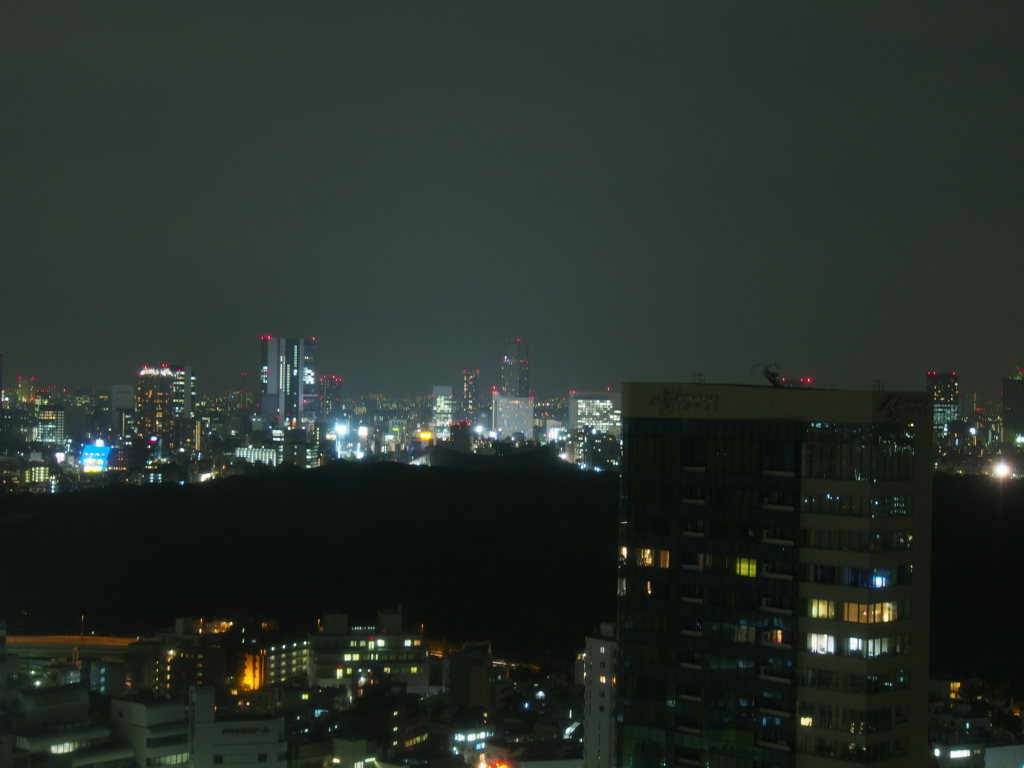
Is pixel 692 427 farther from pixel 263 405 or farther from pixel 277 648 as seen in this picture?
pixel 263 405

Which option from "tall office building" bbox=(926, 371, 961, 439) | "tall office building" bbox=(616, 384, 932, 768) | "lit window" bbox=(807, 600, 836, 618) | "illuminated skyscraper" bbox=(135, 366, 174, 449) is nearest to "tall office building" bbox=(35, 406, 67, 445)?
"illuminated skyscraper" bbox=(135, 366, 174, 449)

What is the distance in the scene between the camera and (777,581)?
5.93 metres

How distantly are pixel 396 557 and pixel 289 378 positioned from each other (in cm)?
3432

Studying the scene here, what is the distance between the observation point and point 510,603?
1934cm

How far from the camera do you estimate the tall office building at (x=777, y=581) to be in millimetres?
5723

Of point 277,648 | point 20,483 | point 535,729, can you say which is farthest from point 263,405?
point 535,729

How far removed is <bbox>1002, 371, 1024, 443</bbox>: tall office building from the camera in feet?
121

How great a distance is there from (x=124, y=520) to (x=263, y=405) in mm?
30393

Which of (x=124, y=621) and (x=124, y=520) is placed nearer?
(x=124, y=621)

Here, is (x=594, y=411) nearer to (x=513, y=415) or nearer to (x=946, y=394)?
(x=513, y=415)

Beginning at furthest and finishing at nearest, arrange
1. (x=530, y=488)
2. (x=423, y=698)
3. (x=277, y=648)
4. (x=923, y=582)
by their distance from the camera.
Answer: (x=530, y=488)
(x=277, y=648)
(x=423, y=698)
(x=923, y=582)

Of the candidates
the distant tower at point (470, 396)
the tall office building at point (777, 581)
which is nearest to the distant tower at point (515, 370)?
the distant tower at point (470, 396)

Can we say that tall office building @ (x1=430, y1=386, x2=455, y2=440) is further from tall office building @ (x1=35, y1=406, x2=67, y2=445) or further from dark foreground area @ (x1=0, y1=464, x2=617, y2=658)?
dark foreground area @ (x1=0, y1=464, x2=617, y2=658)

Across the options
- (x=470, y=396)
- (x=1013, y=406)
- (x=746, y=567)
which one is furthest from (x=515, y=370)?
(x=746, y=567)
